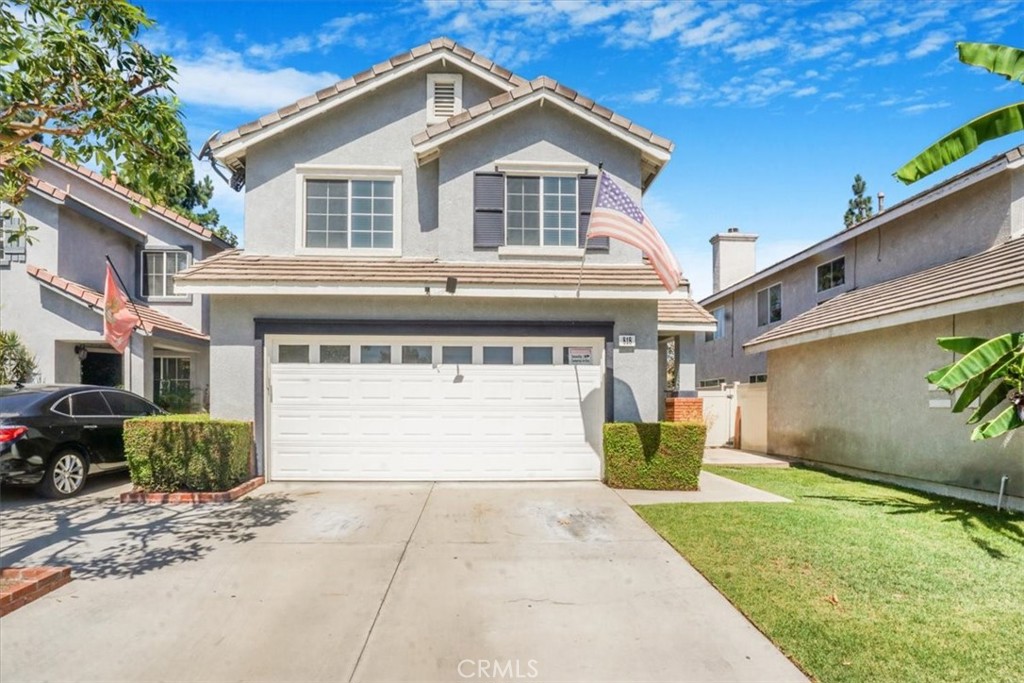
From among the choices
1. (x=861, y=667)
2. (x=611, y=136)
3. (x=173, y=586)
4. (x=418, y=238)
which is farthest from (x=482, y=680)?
(x=611, y=136)

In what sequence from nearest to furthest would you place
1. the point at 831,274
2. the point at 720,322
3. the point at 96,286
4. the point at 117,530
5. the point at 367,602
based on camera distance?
the point at 367,602
the point at 117,530
the point at 96,286
the point at 831,274
the point at 720,322

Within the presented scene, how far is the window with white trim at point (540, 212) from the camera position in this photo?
10609 mm

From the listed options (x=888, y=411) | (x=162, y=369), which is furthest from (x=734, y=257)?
(x=162, y=369)

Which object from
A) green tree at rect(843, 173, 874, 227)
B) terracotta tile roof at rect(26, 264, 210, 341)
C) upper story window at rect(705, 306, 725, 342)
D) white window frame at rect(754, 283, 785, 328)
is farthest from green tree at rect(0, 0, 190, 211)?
green tree at rect(843, 173, 874, 227)

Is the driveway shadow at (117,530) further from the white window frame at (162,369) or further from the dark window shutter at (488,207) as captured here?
the white window frame at (162,369)

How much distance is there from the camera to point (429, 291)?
9531 millimetres

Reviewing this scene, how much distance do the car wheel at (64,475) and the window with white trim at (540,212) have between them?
8.06m

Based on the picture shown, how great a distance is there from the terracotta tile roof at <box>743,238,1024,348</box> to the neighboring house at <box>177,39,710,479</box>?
4102mm

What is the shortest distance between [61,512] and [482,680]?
7306 millimetres

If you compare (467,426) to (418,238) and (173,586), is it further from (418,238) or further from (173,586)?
(173,586)

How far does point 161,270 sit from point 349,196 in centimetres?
988

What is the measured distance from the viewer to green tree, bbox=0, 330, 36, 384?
13031 millimetres

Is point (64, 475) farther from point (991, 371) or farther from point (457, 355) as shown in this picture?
point (991, 371)

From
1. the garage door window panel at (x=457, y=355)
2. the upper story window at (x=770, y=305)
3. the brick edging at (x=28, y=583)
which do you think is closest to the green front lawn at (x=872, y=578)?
the garage door window panel at (x=457, y=355)
